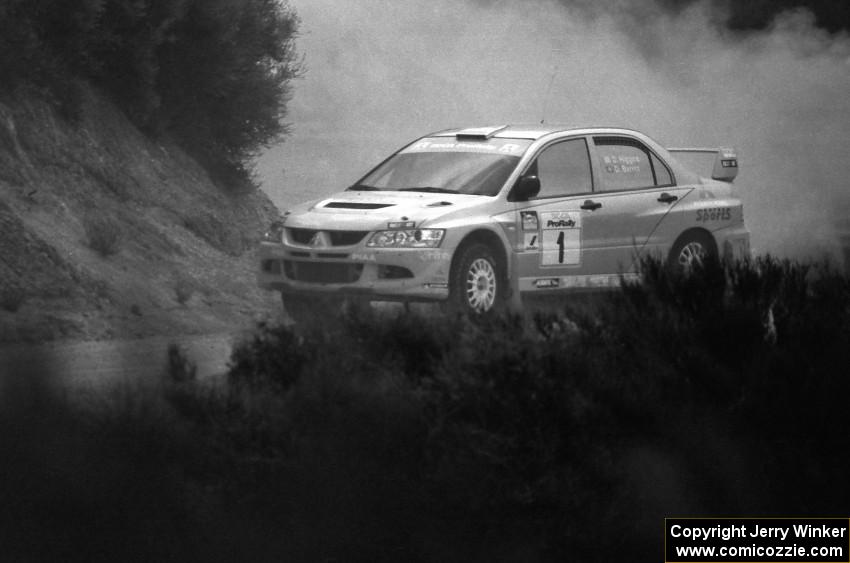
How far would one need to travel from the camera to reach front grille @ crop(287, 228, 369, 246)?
12.9 m

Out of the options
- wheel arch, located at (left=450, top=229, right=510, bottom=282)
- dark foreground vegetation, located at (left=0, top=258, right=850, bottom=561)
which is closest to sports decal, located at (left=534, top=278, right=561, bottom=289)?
wheel arch, located at (left=450, top=229, right=510, bottom=282)

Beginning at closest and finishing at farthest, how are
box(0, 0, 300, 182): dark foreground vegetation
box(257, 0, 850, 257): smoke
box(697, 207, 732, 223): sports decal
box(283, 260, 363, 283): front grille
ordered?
box(283, 260, 363, 283): front grille → box(697, 207, 732, 223): sports decal → box(0, 0, 300, 182): dark foreground vegetation → box(257, 0, 850, 257): smoke

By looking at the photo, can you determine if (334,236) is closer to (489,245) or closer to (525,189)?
(489,245)

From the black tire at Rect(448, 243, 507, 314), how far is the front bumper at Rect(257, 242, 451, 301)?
0.11m

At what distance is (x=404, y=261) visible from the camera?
12781mm

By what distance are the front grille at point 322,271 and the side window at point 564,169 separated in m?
1.89

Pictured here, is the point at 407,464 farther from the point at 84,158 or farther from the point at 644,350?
the point at 84,158

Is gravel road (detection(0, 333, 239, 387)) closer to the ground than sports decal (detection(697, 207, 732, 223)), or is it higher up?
closer to the ground

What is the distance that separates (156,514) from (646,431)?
2.12 metres

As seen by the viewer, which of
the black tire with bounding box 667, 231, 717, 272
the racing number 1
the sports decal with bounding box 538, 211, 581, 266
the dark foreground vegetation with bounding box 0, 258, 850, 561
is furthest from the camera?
the black tire with bounding box 667, 231, 717, 272

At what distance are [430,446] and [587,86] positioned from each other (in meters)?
34.0

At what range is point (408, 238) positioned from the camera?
12.8 metres

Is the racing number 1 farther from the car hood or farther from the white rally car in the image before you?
the car hood

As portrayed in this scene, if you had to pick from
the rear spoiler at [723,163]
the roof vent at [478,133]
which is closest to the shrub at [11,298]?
the roof vent at [478,133]
